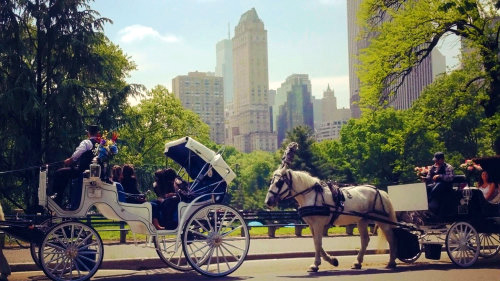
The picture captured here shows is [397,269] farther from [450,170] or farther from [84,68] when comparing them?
[84,68]

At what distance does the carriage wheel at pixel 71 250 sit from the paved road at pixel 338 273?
0.81 m

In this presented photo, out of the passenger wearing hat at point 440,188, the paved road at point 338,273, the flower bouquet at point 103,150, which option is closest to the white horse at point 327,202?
the paved road at point 338,273

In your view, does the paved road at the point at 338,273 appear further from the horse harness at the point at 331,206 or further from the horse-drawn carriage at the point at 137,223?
the horse harness at the point at 331,206

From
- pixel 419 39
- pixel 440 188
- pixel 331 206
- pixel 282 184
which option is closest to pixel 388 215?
pixel 440 188

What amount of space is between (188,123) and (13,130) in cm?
3340

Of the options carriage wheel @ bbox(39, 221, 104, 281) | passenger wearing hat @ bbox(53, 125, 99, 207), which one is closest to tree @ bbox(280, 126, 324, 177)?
passenger wearing hat @ bbox(53, 125, 99, 207)

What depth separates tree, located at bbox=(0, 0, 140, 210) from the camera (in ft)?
83.2

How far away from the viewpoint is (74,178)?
11.1 m

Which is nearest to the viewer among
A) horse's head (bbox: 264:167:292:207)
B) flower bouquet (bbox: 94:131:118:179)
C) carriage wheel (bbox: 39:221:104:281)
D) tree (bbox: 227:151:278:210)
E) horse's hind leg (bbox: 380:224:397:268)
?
carriage wheel (bbox: 39:221:104:281)

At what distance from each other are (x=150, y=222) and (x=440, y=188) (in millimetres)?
6519

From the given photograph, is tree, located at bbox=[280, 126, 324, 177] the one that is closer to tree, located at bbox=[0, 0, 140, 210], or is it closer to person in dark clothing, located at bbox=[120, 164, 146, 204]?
tree, located at bbox=[0, 0, 140, 210]

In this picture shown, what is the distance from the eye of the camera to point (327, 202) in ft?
42.7

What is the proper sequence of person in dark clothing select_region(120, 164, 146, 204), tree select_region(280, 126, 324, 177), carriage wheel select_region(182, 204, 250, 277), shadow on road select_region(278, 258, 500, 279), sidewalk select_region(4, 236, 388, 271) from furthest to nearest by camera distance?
tree select_region(280, 126, 324, 177) < sidewalk select_region(4, 236, 388, 271) < person in dark clothing select_region(120, 164, 146, 204) < shadow on road select_region(278, 258, 500, 279) < carriage wheel select_region(182, 204, 250, 277)

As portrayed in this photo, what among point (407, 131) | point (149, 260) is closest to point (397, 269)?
Answer: point (149, 260)
